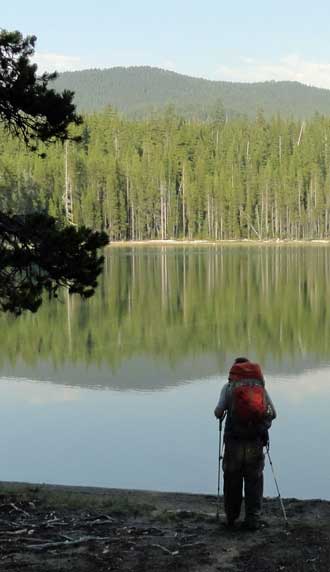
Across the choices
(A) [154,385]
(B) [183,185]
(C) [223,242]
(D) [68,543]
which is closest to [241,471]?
(D) [68,543]

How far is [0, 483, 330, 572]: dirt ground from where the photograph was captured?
691 cm

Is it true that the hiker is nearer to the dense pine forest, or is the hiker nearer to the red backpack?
the red backpack

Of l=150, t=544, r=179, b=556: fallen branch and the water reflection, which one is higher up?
l=150, t=544, r=179, b=556: fallen branch

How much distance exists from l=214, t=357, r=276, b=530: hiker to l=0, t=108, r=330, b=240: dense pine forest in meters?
91.8

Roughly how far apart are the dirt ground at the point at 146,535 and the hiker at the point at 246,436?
0.88ft

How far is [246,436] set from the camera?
7926 millimetres

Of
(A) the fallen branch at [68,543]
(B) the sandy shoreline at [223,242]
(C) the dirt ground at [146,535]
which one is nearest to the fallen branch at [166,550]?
(C) the dirt ground at [146,535]

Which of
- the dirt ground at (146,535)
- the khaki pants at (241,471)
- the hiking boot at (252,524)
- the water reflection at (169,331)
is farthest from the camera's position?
the water reflection at (169,331)

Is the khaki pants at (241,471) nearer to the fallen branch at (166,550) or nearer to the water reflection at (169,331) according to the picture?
the fallen branch at (166,550)

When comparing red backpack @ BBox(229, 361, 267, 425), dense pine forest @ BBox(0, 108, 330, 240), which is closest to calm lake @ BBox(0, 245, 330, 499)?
red backpack @ BBox(229, 361, 267, 425)

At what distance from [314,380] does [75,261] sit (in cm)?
1090

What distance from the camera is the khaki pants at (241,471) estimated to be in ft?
26.0

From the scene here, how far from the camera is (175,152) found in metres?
122

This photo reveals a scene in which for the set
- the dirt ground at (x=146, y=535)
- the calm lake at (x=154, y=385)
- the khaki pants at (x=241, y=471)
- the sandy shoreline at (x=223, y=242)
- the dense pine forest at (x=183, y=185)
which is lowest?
the calm lake at (x=154, y=385)
